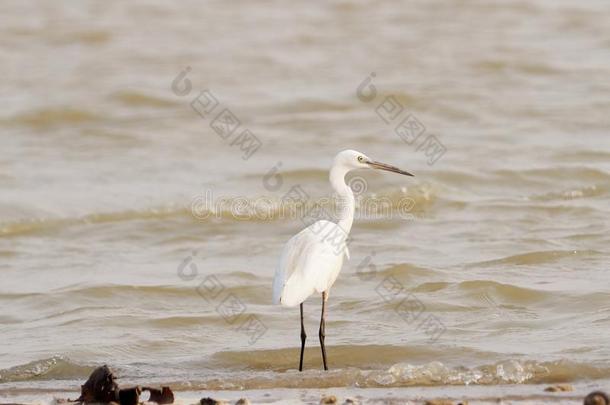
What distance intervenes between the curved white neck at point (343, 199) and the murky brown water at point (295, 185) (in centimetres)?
88

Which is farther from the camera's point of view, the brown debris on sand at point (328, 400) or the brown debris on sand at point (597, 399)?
the brown debris on sand at point (328, 400)

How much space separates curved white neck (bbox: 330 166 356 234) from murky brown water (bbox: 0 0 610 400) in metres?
0.88

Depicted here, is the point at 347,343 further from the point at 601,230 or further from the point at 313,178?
the point at 313,178

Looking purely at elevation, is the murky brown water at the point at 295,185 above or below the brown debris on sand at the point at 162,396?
above

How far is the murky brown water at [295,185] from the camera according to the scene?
8.34 meters

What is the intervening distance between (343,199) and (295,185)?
5.73 metres

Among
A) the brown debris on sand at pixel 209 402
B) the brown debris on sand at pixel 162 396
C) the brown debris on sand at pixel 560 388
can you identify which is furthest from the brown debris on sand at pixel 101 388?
the brown debris on sand at pixel 560 388

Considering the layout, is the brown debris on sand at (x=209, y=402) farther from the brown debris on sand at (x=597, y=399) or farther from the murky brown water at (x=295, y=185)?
the brown debris on sand at (x=597, y=399)

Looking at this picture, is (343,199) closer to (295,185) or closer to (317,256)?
(317,256)

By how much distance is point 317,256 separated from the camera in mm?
7875

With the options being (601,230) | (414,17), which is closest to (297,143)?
(601,230)

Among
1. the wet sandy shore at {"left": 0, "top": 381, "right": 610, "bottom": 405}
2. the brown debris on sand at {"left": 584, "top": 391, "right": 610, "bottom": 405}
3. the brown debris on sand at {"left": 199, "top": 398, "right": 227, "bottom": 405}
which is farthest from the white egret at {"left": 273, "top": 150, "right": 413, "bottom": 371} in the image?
the brown debris on sand at {"left": 584, "top": 391, "right": 610, "bottom": 405}

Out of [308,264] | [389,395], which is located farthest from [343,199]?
[389,395]

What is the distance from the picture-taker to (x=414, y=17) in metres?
21.9
